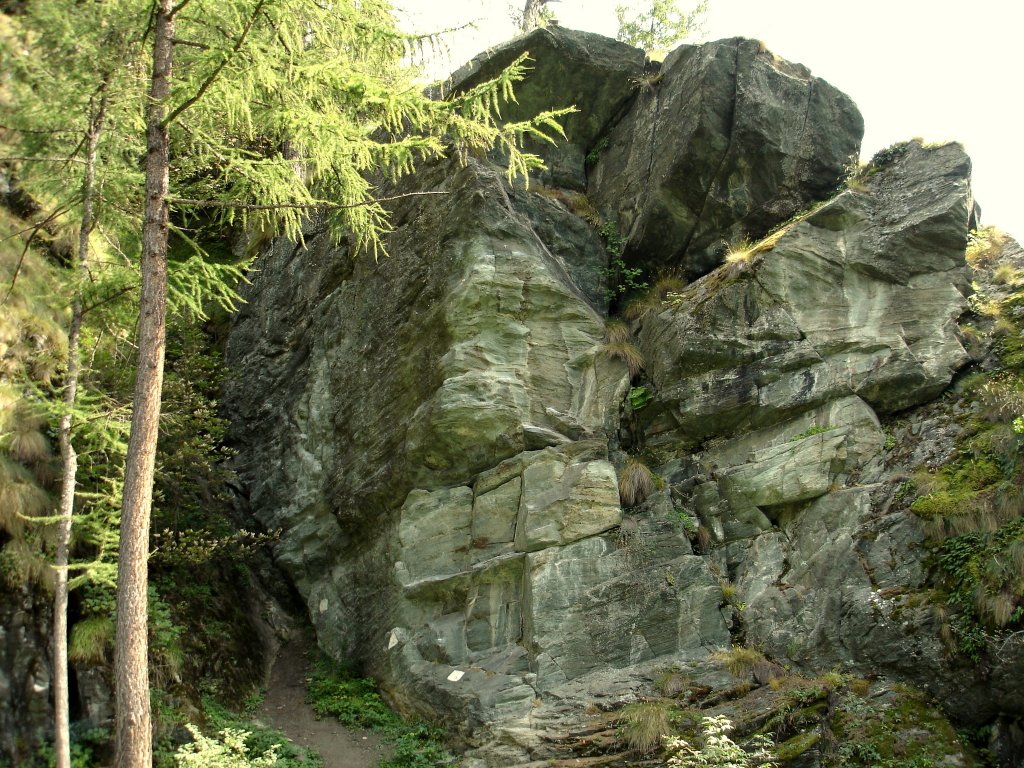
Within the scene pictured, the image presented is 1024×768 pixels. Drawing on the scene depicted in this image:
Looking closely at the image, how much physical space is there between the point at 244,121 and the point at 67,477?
4.70 m

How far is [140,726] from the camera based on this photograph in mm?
7133

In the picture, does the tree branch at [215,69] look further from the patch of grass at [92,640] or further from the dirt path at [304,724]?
the dirt path at [304,724]

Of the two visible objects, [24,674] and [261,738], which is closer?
[24,674]

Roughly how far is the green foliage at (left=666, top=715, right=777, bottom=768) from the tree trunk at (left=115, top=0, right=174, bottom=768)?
16.2 feet

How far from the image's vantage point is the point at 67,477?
31.4ft

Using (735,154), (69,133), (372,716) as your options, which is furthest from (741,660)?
(69,133)

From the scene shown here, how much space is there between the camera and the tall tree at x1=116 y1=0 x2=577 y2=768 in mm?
7609

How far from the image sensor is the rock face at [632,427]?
1077cm

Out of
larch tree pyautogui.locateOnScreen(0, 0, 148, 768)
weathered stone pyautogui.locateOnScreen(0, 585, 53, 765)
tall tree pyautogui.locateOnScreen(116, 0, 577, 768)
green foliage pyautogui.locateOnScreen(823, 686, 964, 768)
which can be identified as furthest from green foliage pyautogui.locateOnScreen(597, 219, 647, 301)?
weathered stone pyautogui.locateOnScreen(0, 585, 53, 765)

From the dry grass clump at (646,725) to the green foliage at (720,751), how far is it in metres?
0.28

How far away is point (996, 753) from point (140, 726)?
27.8 ft

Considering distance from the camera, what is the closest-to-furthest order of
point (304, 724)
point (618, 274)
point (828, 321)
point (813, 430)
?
point (813, 430) → point (304, 724) → point (828, 321) → point (618, 274)

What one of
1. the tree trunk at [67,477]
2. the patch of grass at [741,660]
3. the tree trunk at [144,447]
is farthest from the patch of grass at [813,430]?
the tree trunk at [67,477]

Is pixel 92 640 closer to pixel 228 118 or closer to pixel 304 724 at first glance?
pixel 304 724
